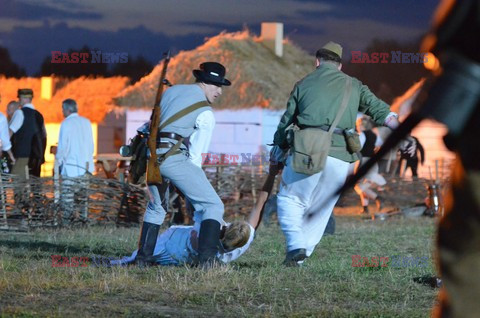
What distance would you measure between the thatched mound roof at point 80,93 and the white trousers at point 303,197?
1991 cm

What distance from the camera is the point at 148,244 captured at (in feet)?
27.6

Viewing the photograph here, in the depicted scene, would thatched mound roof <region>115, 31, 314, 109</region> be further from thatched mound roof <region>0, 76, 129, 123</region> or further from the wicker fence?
the wicker fence

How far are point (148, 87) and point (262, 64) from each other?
3.09 m

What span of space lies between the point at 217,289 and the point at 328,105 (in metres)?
2.05

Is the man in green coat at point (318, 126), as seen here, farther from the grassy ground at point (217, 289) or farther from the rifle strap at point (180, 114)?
the rifle strap at point (180, 114)

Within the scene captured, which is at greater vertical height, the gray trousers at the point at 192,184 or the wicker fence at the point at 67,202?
the gray trousers at the point at 192,184

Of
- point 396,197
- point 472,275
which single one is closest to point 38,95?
point 396,197

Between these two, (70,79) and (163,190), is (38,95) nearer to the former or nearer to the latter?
(70,79)

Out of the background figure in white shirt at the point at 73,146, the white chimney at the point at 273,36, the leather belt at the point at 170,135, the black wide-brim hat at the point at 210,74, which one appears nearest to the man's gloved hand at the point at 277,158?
the black wide-brim hat at the point at 210,74

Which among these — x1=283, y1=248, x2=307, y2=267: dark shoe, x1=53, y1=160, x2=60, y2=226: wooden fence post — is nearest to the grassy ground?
x1=283, y1=248, x2=307, y2=267: dark shoe

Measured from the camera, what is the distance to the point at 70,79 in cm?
3016

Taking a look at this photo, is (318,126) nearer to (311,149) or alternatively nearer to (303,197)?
(311,149)

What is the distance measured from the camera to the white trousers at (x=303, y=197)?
26.6 feet

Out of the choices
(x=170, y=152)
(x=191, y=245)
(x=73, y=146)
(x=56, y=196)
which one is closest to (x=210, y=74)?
(x=170, y=152)
